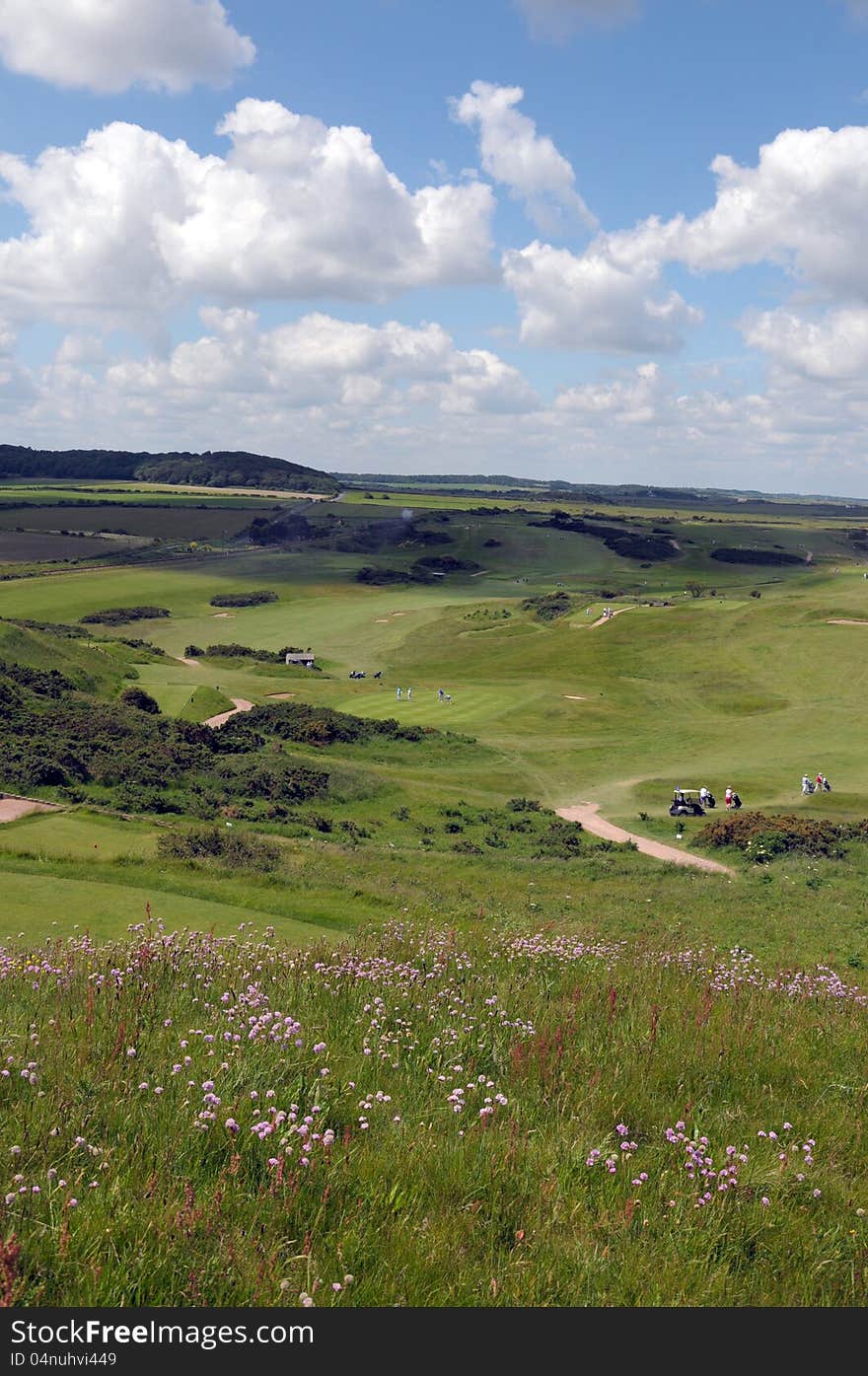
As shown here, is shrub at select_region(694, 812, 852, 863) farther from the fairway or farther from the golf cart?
the fairway

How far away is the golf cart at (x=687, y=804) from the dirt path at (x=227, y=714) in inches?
1040

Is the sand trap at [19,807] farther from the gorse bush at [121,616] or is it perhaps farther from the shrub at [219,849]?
the gorse bush at [121,616]

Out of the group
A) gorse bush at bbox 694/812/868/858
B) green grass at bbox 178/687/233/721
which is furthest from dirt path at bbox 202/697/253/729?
gorse bush at bbox 694/812/868/858

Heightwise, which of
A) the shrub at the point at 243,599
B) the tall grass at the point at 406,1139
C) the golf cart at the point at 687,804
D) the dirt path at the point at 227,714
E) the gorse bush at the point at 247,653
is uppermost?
the shrub at the point at 243,599

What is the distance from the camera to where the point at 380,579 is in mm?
153500

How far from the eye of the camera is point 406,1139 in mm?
6941

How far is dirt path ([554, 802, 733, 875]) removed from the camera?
123 feet

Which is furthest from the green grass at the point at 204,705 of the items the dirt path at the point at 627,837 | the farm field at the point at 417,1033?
the dirt path at the point at 627,837

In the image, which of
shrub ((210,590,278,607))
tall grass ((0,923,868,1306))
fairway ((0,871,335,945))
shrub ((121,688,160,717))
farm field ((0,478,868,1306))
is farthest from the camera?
shrub ((210,590,278,607))

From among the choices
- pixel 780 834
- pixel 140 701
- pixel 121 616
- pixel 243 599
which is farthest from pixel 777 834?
pixel 243 599

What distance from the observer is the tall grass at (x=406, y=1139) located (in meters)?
5.50

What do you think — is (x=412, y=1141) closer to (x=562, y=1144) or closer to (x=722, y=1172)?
(x=562, y=1144)

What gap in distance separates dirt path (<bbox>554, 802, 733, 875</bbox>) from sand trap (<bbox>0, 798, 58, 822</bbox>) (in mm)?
22646

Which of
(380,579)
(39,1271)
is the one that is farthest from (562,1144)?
(380,579)
